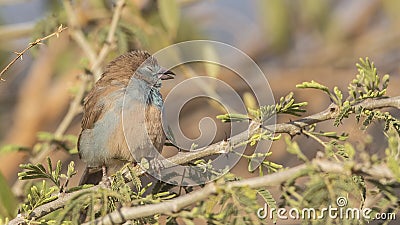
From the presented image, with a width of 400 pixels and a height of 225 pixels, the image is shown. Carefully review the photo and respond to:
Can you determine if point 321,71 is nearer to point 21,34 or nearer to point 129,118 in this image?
point 21,34

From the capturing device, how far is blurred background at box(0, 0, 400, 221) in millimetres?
4676

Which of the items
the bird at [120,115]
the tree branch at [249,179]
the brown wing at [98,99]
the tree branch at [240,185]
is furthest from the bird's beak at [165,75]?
the tree branch at [240,185]

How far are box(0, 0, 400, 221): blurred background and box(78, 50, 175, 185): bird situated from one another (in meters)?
0.36

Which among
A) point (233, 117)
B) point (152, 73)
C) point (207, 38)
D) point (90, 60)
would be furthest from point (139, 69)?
point (207, 38)

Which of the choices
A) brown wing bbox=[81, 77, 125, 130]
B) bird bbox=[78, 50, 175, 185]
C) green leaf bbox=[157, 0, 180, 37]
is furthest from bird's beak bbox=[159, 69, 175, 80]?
green leaf bbox=[157, 0, 180, 37]

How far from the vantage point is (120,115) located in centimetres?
351

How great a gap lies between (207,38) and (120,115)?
206 centimetres

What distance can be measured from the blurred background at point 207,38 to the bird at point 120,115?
1.19 ft

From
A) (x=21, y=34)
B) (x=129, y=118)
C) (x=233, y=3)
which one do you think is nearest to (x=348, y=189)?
(x=129, y=118)

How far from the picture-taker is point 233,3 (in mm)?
6379

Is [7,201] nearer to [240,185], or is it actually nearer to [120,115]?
[120,115]

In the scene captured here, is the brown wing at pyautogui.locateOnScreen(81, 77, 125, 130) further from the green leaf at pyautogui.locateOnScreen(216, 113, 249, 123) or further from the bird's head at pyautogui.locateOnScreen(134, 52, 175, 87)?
the green leaf at pyautogui.locateOnScreen(216, 113, 249, 123)

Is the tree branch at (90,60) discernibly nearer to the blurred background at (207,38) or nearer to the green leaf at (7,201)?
the blurred background at (207,38)

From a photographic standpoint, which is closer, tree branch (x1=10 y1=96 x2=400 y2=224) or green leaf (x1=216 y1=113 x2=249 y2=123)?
tree branch (x1=10 y1=96 x2=400 y2=224)
